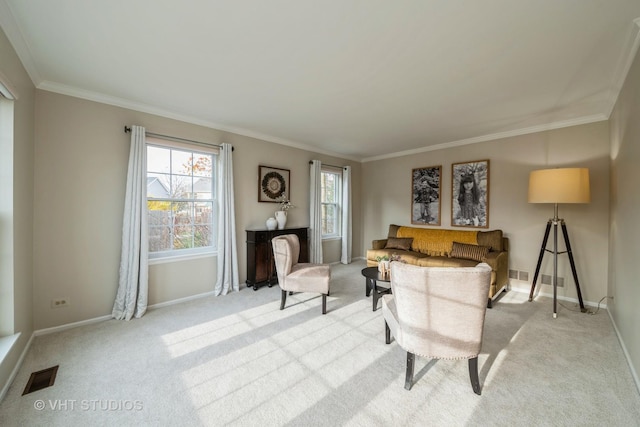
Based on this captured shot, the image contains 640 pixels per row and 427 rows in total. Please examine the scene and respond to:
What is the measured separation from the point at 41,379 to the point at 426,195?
544cm

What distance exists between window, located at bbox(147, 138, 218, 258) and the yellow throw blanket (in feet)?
11.6

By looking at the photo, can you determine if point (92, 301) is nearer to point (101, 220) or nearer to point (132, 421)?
point (101, 220)

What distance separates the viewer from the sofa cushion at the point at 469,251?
12.8 ft

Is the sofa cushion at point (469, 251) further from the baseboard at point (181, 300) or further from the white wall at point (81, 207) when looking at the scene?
the white wall at point (81, 207)

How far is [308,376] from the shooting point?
1984 millimetres

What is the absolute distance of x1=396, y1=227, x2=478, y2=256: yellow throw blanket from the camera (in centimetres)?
434

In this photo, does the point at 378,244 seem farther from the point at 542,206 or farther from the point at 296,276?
the point at 542,206

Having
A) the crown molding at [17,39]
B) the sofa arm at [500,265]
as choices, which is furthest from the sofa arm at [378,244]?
the crown molding at [17,39]

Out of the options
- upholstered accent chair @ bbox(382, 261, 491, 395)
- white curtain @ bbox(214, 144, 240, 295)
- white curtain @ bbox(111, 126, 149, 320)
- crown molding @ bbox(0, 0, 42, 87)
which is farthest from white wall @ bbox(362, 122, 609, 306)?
crown molding @ bbox(0, 0, 42, 87)

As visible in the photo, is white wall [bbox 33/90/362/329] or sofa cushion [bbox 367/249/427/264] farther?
sofa cushion [bbox 367/249/427/264]

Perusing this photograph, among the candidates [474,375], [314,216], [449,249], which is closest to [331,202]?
[314,216]

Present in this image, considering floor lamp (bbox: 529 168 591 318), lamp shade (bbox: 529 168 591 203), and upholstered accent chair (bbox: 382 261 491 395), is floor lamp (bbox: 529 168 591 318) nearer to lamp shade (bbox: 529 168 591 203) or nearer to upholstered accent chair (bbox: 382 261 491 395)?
lamp shade (bbox: 529 168 591 203)

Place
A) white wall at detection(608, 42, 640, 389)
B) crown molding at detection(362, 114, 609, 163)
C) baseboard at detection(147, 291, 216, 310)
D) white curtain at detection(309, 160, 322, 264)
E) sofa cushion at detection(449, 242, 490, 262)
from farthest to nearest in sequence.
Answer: white curtain at detection(309, 160, 322, 264)
sofa cushion at detection(449, 242, 490, 262)
crown molding at detection(362, 114, 609, 163)
baseboard at detection(147, 291, 216, 310)
white wall at detection(608, 42, 640, 389)

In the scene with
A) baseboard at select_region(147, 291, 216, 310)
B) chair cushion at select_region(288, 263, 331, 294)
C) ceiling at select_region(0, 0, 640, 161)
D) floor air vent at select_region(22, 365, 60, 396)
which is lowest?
floor air vent at select_region(22, 365, 60, 396)
